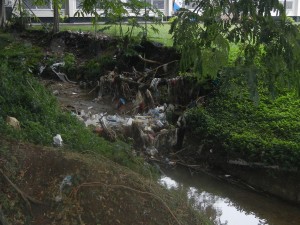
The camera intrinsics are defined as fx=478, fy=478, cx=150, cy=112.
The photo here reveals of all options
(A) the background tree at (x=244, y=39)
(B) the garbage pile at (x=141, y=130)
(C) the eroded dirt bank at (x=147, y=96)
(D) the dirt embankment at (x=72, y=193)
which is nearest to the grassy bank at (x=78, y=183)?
(D) the dirt embankment at (x=72, y=193)

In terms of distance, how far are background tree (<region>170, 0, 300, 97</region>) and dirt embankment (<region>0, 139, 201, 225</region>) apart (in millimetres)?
1467

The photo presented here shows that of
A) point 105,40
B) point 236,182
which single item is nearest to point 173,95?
point 236,182

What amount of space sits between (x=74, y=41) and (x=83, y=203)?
449 inches

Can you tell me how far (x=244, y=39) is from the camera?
3.51 meters

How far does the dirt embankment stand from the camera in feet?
13.4

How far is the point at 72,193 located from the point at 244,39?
2022 millimetres

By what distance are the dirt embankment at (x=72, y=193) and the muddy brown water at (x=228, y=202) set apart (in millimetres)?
1360

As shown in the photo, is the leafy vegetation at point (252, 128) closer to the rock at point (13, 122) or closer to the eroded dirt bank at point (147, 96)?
the eroded dirt bank at point (147, 96)

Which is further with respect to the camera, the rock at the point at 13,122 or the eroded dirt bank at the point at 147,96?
the eroded dirt bank at the point at 147,96

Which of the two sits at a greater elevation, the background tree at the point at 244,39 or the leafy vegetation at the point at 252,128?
the background tree at the point at 244,39

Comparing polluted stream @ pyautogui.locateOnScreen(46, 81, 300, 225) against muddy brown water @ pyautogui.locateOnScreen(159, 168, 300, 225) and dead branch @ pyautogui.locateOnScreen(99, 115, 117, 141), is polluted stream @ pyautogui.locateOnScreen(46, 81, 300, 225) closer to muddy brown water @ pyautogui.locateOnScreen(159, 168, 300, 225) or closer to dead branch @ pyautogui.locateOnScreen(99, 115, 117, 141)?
muddy brown water @ pyautogui.locateOnScreen(159, 168, 300, 225)

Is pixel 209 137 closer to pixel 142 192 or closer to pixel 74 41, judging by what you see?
pixel 142 192

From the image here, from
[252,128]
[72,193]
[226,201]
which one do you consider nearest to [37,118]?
[72,193]

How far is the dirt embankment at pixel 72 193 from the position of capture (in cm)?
410
